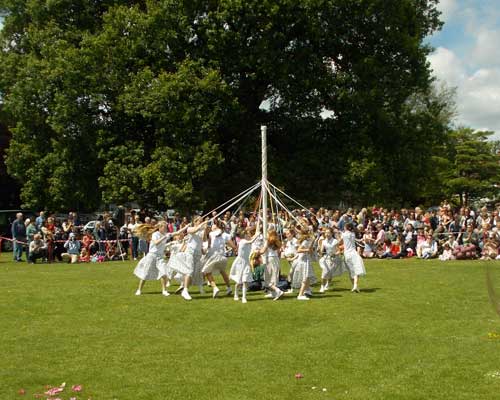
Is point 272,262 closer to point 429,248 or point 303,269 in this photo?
point 303,269

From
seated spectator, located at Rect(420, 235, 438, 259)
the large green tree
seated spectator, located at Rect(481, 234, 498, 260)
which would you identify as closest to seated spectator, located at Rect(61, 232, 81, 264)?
the large green tree

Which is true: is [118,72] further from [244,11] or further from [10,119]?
[10,119]

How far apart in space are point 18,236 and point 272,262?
15.2 m

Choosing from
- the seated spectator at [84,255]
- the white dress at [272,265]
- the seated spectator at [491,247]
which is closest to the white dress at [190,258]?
the white dress at [272,265]

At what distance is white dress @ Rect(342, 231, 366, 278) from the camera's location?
15.3 m

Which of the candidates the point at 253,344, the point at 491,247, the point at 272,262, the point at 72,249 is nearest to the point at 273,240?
the point at 272,262

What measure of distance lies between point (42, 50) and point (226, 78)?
29.9 ft

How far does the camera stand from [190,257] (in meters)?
14.9

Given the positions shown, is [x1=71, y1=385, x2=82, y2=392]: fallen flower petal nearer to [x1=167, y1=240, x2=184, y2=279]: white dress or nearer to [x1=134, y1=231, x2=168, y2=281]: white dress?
[x1=167, y1=240, x2=184, y2=279]: white dress

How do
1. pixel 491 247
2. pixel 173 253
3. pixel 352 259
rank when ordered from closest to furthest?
pixel 352 259
pixel 173 253
pixel 491 247

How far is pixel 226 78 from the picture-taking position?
3180cm

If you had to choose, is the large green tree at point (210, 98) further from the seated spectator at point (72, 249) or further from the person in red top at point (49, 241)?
the person in red top at point (49, 241)

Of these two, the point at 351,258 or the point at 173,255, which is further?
the point at 351,258

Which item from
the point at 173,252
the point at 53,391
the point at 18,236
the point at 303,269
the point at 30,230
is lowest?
the point at 53,391
